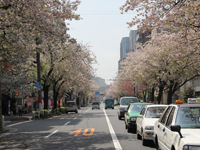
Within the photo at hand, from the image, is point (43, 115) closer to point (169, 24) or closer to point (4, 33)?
point (4, 33)

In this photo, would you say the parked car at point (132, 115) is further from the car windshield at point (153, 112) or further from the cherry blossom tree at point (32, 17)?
the cherry blossom tree at point (32, 17)

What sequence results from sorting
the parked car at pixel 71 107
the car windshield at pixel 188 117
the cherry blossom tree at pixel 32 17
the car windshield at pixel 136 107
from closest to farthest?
the car windshield at pixel 188 117, the cherry blossom tree at pixel 32 17, the car windshield at pixel 136 107, the parked car at pixel 71 107

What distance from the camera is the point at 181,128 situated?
6.42m

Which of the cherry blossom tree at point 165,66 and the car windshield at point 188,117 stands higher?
the cherry blossom tree at point 165,66

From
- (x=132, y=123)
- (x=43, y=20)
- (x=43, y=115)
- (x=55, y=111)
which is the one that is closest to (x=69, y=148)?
(x=132, y=123)

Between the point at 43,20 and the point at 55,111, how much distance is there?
27.7 meters

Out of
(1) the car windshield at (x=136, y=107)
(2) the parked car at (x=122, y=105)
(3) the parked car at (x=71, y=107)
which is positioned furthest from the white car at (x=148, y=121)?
(3) the parked car at (x=71, y=107)

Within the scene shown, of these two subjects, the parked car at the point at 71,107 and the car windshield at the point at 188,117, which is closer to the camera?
the car windshield at the point at 188,117

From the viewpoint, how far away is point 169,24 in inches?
606

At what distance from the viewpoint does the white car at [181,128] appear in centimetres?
544

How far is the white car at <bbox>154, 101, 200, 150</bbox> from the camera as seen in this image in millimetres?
5441

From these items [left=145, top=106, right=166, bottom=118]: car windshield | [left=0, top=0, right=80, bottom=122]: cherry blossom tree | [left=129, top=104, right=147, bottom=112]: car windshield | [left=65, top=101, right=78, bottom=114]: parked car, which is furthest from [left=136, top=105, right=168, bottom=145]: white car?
[left=65, top=101, right=78, bottom=114]: parked car

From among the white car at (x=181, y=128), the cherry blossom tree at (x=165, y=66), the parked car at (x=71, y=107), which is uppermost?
the cherry blossom tree at (x=165, y=66)

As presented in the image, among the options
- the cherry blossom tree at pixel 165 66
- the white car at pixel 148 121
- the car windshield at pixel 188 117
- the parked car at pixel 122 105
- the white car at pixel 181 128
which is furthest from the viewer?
the cherry blossom tree at pixel 165 66
